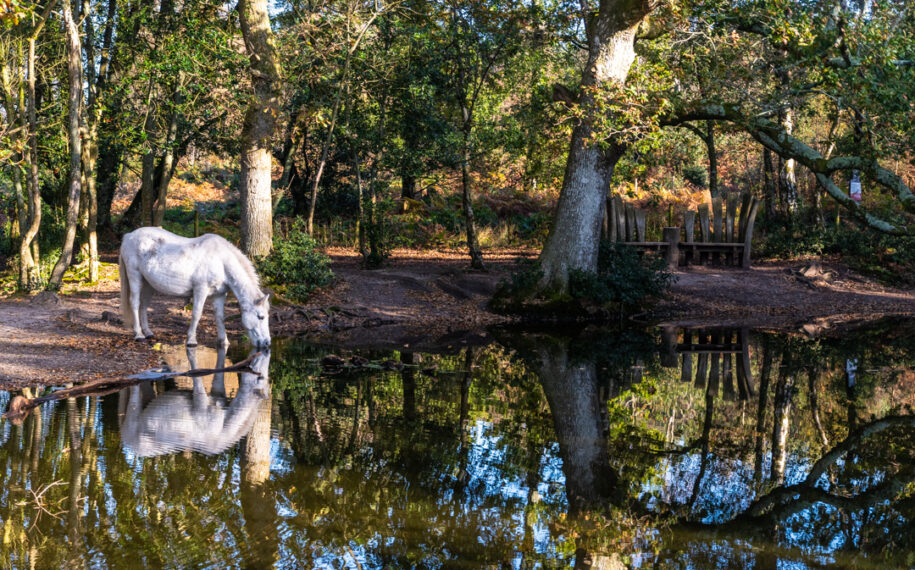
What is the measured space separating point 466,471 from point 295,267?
1106 centimetres

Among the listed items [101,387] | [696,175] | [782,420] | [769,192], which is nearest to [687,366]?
[782,420]

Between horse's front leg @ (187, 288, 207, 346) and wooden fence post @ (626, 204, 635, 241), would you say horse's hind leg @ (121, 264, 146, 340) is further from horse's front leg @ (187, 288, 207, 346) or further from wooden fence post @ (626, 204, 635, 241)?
wooden fence post @ (626, 204, 635, 241)

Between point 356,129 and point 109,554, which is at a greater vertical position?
point 356,129

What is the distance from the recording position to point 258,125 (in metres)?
16.3

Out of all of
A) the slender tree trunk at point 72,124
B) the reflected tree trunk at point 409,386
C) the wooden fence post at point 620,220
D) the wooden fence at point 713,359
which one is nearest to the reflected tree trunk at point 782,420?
the wooden fence at point 713,359

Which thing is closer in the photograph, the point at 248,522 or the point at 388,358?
the point at 248,522

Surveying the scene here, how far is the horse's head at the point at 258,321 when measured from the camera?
1163 centimetres

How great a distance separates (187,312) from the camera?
15148 millimetres

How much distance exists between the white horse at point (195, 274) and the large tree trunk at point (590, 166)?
22.8 feet

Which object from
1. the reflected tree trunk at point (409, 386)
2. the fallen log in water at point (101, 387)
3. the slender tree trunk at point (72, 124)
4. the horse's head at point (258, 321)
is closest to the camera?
the fallen log in water at point (101, 387)

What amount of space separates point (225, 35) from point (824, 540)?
15.1 m

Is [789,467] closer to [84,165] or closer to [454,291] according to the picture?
[454,291]

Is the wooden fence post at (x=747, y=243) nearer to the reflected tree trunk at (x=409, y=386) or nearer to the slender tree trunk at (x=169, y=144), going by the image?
the reflected tree trunk at (x=409, y=386)

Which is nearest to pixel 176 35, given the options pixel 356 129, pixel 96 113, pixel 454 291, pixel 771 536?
pixel 96 113
